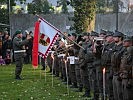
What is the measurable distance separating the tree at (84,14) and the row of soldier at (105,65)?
12.0 m

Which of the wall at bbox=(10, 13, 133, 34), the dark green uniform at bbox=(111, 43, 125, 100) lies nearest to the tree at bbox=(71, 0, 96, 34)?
the wall at bbox=(10, 13, 133, 34)

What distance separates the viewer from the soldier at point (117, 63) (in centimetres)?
1214

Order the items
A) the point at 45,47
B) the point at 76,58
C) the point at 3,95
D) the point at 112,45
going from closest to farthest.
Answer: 1. the point at 112,45
2. the point at 3,95
3. the point at 76,58
4. the point at 45,47

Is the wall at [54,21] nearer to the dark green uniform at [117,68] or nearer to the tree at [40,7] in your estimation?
the tree at [40,7]

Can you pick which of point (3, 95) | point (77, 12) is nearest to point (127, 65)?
point (3, 95)

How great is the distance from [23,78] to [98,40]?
31.2ft

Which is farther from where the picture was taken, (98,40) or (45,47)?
(45,47)

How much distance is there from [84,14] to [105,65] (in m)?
18.6

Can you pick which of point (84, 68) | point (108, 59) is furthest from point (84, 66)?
point (108, 59)

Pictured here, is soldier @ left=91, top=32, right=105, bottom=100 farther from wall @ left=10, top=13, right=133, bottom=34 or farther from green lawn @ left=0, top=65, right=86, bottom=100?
wall @ left=10, top=13, right=133, bottom=34

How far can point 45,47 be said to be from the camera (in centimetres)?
1984

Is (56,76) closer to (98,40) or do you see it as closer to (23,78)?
(23,78)

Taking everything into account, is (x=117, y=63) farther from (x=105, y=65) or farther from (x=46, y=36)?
(x=46, y=36)

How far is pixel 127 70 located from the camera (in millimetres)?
11305
